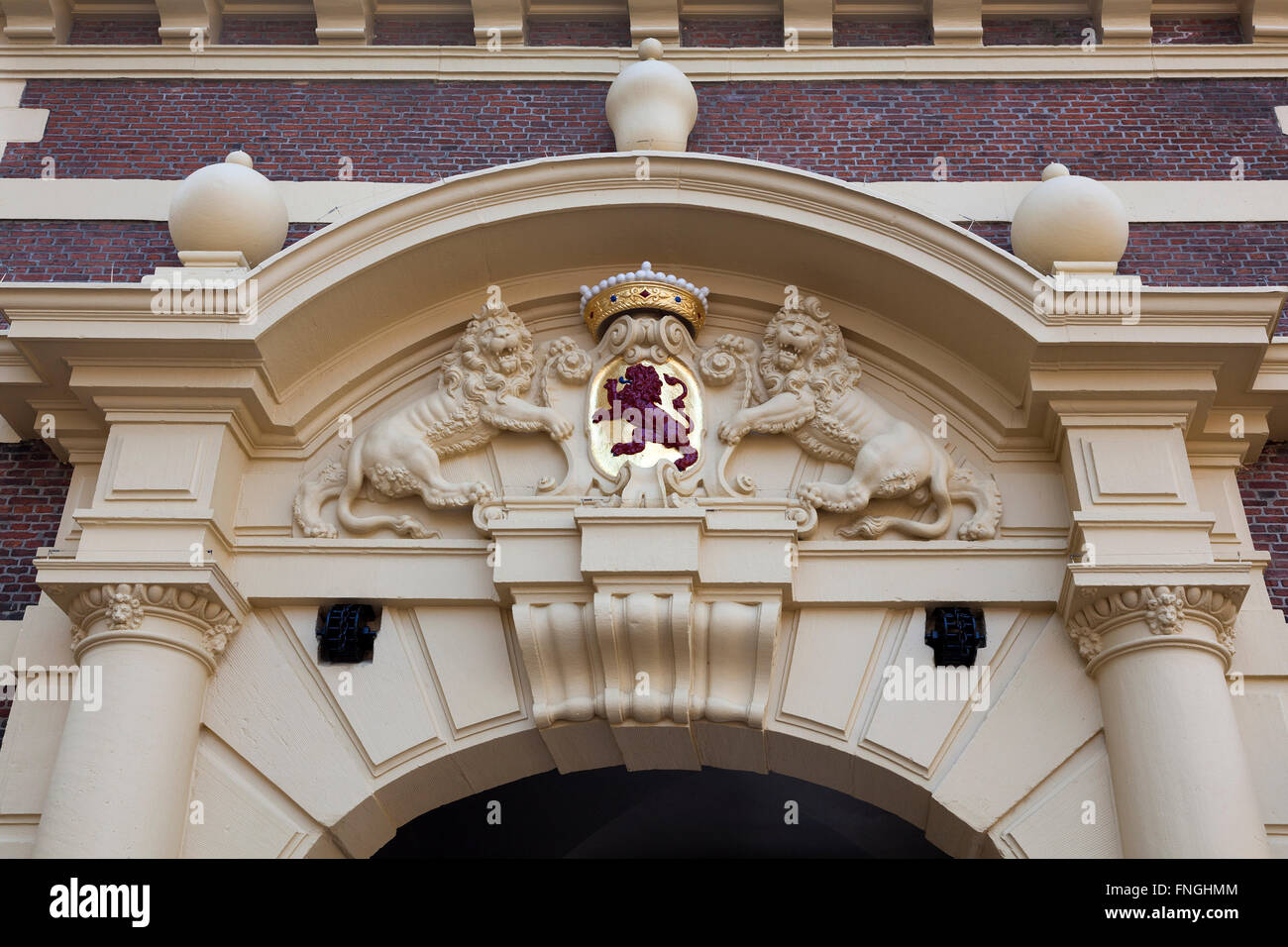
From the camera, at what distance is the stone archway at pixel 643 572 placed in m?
6.12

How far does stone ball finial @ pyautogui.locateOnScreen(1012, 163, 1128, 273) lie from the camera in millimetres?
6848

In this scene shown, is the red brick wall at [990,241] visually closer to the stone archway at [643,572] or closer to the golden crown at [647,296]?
the stone archway at [643,572]

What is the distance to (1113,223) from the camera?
6867 mm

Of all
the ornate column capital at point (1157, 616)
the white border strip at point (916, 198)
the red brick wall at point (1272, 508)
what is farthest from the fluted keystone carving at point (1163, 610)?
the white border strip at point (916, 198)

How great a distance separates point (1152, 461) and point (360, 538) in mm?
3715

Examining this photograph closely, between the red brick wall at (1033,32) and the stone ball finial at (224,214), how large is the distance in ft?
14.7

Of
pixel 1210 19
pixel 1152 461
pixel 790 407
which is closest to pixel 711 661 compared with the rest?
pixel 790 407

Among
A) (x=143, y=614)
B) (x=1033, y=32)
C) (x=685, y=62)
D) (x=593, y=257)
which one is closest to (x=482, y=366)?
(x=593, y=257)

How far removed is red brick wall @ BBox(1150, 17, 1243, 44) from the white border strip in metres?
1.06

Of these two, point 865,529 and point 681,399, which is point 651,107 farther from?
point 865,529

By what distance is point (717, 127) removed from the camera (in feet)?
27.2

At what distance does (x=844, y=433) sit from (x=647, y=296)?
47.3 inches

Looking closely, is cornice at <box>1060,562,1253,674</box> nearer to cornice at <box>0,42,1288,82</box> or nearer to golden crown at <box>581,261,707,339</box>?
golden crown at <box>581,261,707,339</box>

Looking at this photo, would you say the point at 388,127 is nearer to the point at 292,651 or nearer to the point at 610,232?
the point at 610,232
